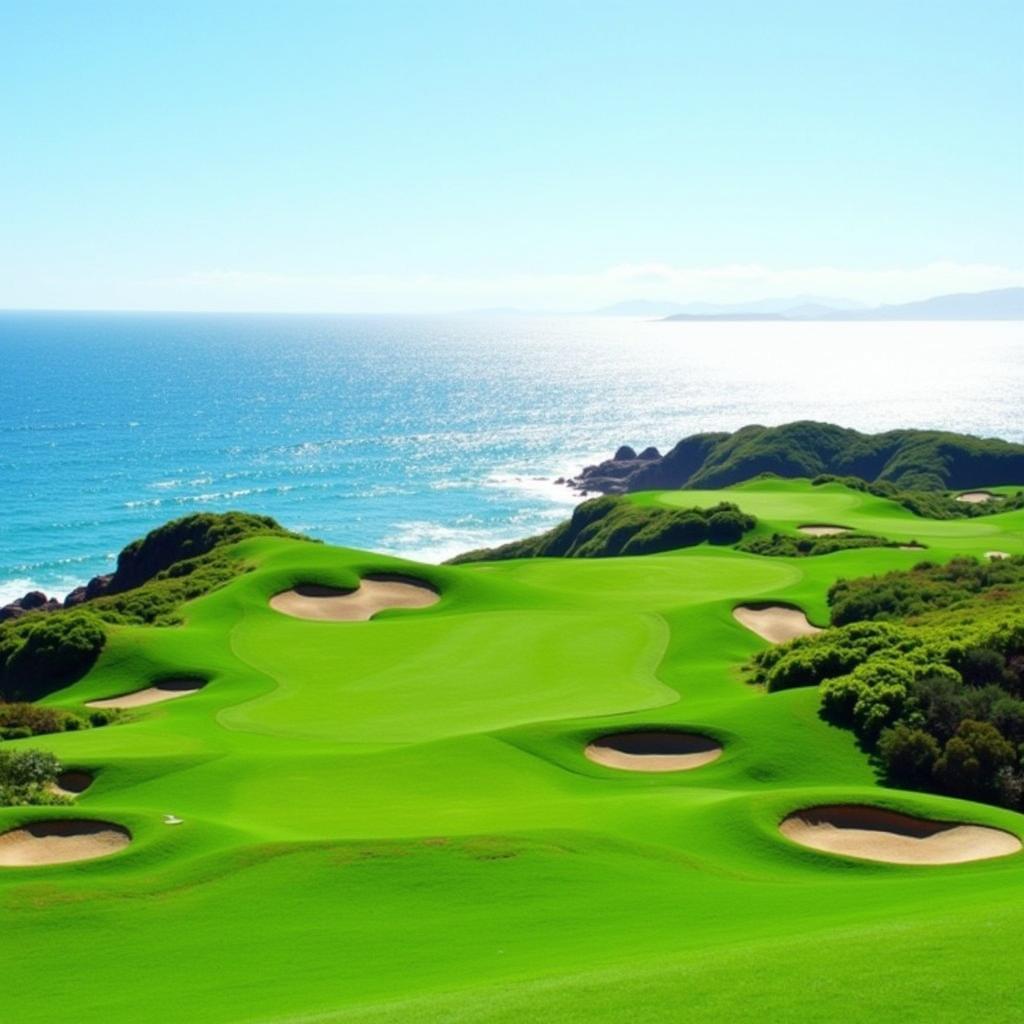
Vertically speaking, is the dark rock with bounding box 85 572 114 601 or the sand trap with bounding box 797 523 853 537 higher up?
the sand trap with bounding box 797 523 853 537

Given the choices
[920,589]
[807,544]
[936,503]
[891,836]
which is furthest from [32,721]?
[936,503]

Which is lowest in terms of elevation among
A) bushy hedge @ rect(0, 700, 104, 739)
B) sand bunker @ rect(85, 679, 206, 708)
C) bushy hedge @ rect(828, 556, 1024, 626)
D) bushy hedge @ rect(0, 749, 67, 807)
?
sand bunker @ rect(85, 679, 206, 708)

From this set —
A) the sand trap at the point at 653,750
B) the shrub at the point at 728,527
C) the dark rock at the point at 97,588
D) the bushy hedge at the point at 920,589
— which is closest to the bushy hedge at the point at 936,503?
the shrub at the point at 728,527

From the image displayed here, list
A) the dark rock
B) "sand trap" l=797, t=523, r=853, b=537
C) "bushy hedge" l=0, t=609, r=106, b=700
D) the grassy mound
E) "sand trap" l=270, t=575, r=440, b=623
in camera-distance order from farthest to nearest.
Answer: the grassy mound → "sand trap" l=797, t=523, r=853, b=537 → the dark rock → "sand trap" l=270, t=575, r=440, b=623 → "bushy hedge" l=0, t=609, r=106, b=700

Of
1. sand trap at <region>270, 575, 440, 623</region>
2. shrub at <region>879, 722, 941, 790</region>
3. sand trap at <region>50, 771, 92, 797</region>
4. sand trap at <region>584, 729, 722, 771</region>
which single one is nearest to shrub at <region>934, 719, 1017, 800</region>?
shrub at <region>879, 722, 941, 790</region>

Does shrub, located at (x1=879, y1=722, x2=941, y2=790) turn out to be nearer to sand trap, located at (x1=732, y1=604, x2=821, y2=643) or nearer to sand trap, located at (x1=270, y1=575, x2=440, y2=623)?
sand trap, located at (x1=732, y1=604, x2=821, y2=643)

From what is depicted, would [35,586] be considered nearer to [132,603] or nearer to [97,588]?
[97,588]

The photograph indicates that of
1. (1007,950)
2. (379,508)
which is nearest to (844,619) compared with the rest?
(1007,950)
